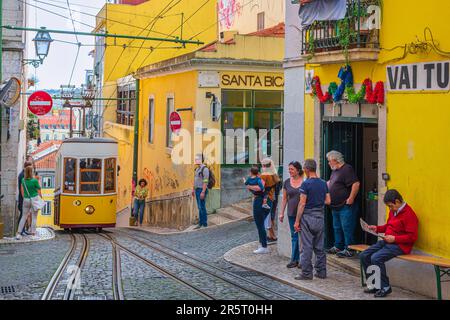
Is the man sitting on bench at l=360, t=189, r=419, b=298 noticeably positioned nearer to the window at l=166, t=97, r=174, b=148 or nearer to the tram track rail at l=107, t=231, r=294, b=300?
the tram track rail at l=107, t=231, r=294, b=300

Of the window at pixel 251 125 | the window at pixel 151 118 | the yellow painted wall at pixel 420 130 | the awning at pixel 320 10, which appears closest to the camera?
the yellow painted wall at pixel 420 130

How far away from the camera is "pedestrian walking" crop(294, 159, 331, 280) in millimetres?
10445

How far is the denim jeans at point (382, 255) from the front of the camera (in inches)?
366

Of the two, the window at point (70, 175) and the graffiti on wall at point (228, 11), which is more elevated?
the graffiti on wall at point (228, 11)

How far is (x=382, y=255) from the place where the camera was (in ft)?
30.5

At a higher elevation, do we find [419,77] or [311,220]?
[419,77]

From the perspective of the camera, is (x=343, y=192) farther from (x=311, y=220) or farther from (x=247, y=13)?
(x=247, y=13)

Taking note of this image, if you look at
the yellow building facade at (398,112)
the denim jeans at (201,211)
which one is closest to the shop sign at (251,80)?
the denim jeans at (201,211)

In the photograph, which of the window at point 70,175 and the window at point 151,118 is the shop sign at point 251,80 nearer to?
the window at point 70,175

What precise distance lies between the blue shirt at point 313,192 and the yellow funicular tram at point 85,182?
11.3 m

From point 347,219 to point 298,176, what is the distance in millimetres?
986

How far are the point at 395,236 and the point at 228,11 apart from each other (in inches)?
834

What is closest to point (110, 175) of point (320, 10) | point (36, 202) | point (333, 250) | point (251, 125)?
point (36, 202)
